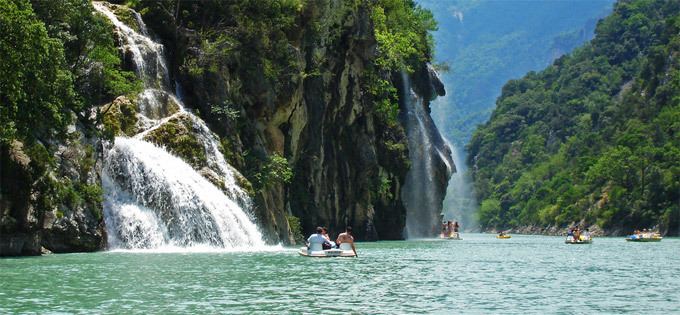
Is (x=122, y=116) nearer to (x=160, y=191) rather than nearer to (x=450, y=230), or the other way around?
(x=160, y=191)

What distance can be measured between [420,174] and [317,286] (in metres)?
74.9

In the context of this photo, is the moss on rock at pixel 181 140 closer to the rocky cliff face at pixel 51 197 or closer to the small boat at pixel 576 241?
the rocky cliff face at pixel 51 197

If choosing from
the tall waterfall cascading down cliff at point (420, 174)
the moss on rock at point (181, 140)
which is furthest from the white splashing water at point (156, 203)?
the tall waterfall cascading down cliff at point (420, 174)

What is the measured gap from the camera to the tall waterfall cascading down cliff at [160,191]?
1729 inches

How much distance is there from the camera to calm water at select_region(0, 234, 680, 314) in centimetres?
2161

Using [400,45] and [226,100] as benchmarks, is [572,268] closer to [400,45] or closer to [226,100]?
[226,100]

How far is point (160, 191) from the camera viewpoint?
147ft

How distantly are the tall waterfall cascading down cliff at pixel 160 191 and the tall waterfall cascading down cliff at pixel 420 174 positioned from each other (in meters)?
48.8

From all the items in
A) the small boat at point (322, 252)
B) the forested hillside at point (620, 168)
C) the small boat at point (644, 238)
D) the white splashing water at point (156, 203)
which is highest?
the forested hillside at point (620, 168)

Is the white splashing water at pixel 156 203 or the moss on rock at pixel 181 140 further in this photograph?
the moss on rock at pixel 181 140

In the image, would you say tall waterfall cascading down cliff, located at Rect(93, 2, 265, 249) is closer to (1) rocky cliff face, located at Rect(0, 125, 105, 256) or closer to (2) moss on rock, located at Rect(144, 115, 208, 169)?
(2) moss on rock, located at Rect(144, 115, 208, 169)

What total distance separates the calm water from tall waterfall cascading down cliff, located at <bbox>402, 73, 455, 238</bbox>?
61.3 m

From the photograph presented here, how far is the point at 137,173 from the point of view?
44844mm

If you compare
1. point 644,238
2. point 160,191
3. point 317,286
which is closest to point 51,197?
point 160,191
